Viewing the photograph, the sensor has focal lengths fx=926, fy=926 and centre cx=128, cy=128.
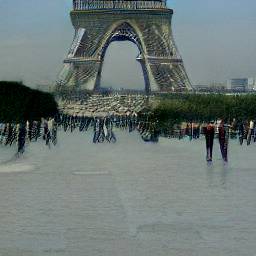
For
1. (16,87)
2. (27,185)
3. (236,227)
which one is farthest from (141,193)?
(16,87)

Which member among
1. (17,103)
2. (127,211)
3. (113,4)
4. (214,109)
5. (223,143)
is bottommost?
(214,109)

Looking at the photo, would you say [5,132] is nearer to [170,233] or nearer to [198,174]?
[198,174]

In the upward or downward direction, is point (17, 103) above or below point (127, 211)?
below

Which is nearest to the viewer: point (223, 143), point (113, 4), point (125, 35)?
point (223, 143)

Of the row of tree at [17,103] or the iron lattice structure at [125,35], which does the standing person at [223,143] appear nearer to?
the row of tree at [17,103]

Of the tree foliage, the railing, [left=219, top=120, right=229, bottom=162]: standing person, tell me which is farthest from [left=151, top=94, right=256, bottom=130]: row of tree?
[left=219, top=120, right=229, bottom=162]: standing person

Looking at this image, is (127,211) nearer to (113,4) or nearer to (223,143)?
(223,143)

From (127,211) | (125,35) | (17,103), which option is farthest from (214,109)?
(127,211)
